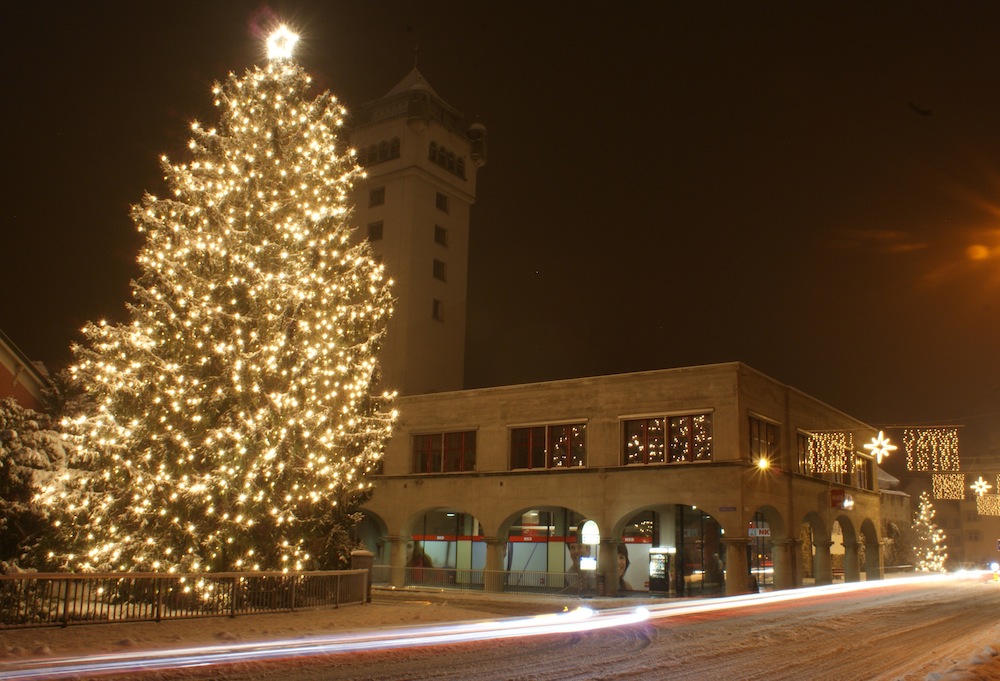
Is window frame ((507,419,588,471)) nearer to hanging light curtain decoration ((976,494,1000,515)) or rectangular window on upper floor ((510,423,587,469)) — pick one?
rectangular window on upper floor ((510,423,587,469))

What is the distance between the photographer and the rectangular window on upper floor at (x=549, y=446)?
37969 millimetres

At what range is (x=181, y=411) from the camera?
21594 mm

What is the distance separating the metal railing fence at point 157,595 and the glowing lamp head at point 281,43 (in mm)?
14725

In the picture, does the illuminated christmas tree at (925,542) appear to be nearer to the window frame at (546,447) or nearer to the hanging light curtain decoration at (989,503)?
the hanging light curtain decoration at (989,503)

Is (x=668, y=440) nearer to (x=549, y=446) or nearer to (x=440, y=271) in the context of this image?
(x=549, y=446)

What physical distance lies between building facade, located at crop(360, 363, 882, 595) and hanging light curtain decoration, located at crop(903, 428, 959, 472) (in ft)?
15.3

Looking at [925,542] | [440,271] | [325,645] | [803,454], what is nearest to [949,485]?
[803,454]

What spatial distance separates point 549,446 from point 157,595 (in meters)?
22.5

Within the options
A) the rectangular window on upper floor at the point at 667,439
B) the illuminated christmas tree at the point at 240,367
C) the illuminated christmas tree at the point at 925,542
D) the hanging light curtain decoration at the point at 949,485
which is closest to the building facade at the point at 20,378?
the illuminated christmas tree at the point at 240,367

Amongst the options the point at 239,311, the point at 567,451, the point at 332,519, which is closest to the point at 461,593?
the point at 567,451

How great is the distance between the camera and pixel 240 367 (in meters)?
21.8

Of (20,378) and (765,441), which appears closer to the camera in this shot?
(20,378)

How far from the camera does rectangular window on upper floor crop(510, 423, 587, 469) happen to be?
125ft

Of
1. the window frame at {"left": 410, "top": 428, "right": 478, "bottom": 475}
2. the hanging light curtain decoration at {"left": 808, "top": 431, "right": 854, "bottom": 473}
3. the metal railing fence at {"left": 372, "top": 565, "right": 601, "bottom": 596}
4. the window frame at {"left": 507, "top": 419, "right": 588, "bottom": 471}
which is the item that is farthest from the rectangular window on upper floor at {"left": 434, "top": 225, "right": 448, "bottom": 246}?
the hanging light curtain decoration at {"left": 808, "top": 431, "right": 854, "bottom": 473}
